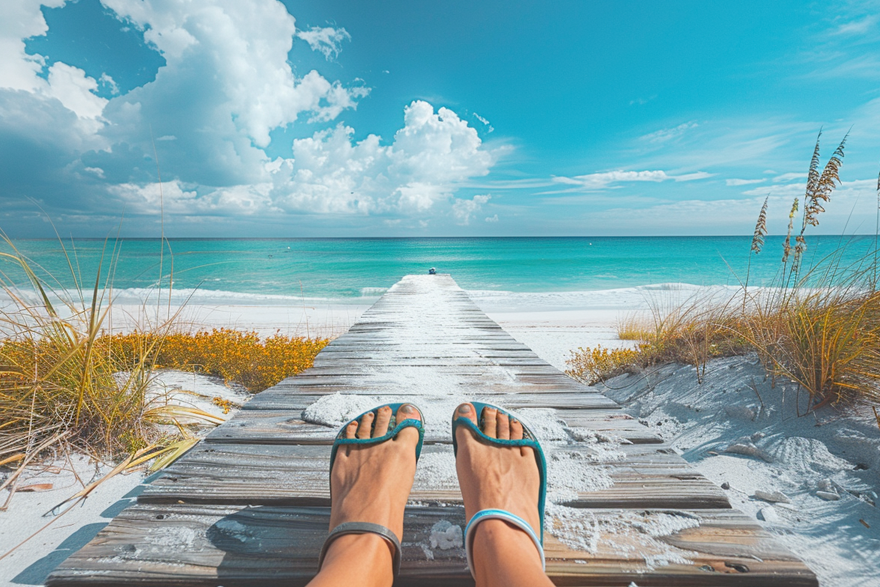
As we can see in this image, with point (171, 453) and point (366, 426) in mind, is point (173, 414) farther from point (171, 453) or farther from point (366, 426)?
point (366, 426)

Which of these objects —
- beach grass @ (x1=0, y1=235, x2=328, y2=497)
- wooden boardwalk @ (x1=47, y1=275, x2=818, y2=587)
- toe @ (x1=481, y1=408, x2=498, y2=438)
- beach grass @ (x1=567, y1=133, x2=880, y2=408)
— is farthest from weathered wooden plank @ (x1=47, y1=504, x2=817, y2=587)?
beach grass @ (x1=567, y1=133, x2=880, y2=408)

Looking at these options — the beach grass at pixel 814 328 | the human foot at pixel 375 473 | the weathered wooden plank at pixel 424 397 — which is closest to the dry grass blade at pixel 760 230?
→ the beach grass at pixel 814 328

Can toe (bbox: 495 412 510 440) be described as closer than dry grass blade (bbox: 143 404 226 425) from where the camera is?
Yes

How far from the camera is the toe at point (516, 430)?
4.75ft

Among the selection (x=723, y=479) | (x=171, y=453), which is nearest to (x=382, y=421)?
(x=171, y=453)

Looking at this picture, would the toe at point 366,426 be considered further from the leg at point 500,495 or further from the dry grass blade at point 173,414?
the dry grass blade at point 173,414

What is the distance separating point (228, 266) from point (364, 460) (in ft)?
109

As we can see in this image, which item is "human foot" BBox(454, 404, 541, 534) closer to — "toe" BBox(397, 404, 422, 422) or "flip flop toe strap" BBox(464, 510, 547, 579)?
"flip flop toe strap" BBox(464, 510, 547, 579)

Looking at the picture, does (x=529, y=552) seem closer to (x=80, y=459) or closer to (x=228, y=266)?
(x=80, y=459)

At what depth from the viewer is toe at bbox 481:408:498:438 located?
4.79 feet

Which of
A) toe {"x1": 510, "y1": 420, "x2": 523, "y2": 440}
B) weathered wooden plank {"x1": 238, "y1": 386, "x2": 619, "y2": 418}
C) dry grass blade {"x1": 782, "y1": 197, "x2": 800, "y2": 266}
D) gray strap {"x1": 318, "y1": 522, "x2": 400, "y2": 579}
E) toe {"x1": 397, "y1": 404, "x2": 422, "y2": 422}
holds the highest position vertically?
dry grass blade {"x1": 782, "y1": 197, "x2": 800, "y2": 266}

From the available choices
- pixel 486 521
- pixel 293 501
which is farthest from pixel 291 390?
pixel 486 521

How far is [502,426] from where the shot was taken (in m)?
1.50

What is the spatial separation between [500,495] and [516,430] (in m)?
0.35
